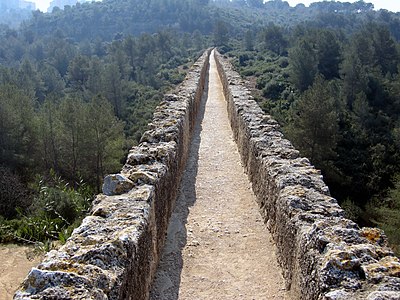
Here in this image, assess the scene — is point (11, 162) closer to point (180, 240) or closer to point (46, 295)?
point (180, 240)

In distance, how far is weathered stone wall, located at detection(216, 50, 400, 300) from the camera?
4207mm

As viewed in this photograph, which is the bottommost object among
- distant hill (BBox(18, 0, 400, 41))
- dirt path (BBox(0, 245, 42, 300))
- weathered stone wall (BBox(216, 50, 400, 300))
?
dirt path (BBox(0, 245, 42, 300))

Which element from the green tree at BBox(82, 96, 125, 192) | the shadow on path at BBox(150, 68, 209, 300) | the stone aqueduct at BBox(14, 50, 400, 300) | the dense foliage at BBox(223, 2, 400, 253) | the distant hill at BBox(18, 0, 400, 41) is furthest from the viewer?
the distant hill at BBox(18, 0, 400, 41)

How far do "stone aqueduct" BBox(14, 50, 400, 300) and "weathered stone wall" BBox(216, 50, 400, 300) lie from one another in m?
0.01

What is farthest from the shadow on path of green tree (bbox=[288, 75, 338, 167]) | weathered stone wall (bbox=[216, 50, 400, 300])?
green tree (bbox=[288, 75, 338, 167])

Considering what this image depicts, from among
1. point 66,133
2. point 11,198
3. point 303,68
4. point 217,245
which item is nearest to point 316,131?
point 66,133

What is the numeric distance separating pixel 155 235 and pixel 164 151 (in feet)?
7.61

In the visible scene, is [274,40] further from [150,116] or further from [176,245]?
[176,245]

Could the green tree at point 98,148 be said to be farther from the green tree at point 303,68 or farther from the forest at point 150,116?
the green tree at point 303,68

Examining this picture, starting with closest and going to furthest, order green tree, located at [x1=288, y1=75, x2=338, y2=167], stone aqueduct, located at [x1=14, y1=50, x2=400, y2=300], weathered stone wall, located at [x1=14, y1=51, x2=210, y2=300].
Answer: weathered stone wall, located at [x1=14, y1=51, x2=210, y2=300], stone aqueduct, located at [x1=14, y1=50, x2=400, y2=300], green tree, located at [x1=288, y1=75, x2=338, y2=167]

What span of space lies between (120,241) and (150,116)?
35737mm

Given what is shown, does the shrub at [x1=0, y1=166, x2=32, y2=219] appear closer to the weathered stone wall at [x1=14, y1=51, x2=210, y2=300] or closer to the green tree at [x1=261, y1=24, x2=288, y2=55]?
the weathered stone wall at [x1=14, y1=51, x2=210, y2=300]

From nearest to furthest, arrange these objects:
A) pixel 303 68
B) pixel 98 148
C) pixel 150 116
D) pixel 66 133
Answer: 1. pixel 98 148
2. pixel 66 133
3. pixel 150 116
4. pixel 303 68

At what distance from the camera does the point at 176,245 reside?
23.2ft
